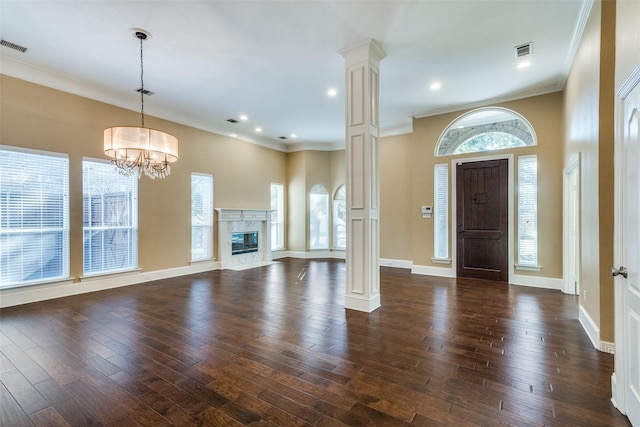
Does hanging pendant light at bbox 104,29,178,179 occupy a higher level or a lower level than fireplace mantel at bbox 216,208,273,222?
higher

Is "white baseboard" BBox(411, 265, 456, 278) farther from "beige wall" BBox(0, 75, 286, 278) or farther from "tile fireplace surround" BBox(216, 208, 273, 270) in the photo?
"beige wall" BBox(0, 75, 286, 278)

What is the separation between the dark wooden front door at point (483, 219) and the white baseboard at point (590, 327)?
2.17 meters

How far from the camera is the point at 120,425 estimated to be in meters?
1.82

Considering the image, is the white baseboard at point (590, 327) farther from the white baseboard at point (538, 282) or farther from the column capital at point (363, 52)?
the column capital at point (363, 52)

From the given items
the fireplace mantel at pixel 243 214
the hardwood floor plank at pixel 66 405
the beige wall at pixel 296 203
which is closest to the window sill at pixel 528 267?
the beige wall at pixel 296 203

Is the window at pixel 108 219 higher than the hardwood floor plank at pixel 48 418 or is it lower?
higher

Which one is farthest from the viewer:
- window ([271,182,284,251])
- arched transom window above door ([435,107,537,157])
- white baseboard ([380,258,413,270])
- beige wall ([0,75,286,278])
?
window ([271,182,284,251])

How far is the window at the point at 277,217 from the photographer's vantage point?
9.09 meters

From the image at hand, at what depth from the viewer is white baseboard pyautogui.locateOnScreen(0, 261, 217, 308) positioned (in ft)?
14.0

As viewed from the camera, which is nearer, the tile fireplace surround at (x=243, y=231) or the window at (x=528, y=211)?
the window at (x=528, y=211)

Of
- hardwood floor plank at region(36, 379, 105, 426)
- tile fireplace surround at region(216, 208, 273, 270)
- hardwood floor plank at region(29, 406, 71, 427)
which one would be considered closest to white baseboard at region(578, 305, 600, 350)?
hardwood floor plank at region(36, 379, 105, 426)

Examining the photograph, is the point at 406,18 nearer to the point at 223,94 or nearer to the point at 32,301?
the point at 223,94

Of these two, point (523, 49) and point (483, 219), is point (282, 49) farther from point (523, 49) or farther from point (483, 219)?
point (483, 219)

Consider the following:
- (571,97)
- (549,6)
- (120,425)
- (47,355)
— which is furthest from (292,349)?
(571,97)
